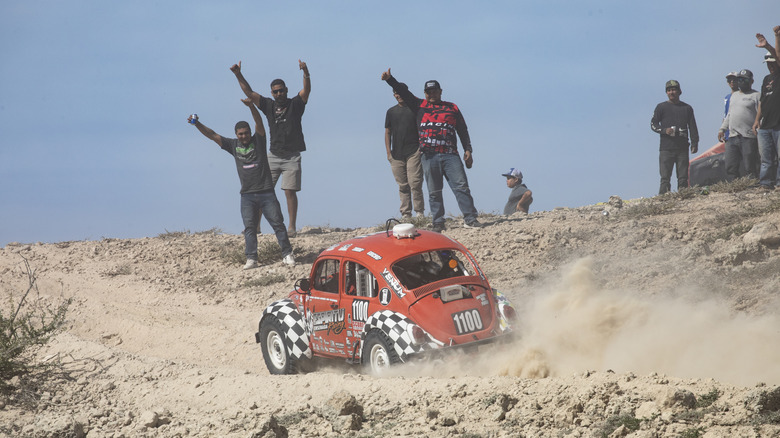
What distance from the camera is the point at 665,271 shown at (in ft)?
39.8

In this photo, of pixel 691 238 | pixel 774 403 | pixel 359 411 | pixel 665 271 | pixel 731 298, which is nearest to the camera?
pixel 774 403

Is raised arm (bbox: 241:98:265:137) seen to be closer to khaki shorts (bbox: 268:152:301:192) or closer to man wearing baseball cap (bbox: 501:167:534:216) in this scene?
khaki shorts (bbox: 268:152:301:192)

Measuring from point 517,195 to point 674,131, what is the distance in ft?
11.8

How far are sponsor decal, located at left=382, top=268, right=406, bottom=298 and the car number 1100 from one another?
1.93 ft

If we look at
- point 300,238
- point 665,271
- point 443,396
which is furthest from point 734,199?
point 443,396

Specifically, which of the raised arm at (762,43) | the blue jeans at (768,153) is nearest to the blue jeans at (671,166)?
the blue jeans at (768,153)

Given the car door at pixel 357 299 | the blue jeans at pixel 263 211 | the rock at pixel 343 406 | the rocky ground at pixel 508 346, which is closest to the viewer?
the rocky ground at pixel 508 346

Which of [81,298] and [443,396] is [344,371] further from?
[81,298]

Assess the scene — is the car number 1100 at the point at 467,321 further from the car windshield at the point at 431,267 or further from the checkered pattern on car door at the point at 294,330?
the checkered pattern on car door at the point at 294,330

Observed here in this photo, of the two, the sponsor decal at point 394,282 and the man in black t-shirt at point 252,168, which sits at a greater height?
the man in black t-shirt at point 252,168

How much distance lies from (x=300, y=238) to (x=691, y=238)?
26.8 feet

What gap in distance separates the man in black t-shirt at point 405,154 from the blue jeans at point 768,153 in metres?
6.41

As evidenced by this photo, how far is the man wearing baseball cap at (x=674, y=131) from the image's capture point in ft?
52.1

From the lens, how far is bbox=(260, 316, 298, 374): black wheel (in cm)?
934
